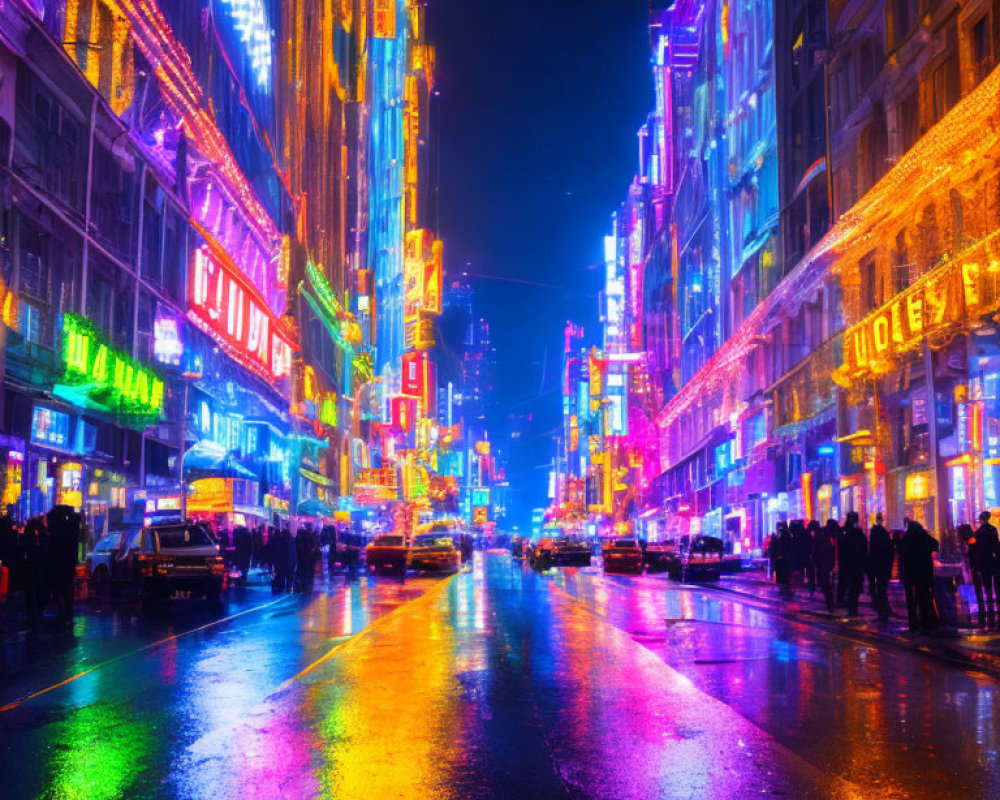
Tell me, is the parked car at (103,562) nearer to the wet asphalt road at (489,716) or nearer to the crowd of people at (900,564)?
the wet asphalt road at (489,716)

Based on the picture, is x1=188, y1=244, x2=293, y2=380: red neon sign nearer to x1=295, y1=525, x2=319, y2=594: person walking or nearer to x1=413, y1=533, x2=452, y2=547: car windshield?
x1=413, y1=533, x2=452, y2=547: car windshield

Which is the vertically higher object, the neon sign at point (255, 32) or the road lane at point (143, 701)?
the neon sign at point (255, 32)

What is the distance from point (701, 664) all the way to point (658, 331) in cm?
8367

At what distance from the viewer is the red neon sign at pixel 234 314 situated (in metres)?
42.3

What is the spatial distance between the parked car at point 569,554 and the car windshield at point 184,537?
117 ft

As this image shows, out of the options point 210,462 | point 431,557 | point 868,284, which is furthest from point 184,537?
point 210,462

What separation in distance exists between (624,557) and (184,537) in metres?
26.6

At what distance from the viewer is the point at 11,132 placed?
2539 cm

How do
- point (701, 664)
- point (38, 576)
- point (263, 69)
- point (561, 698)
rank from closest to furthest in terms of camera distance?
point (561, 698) < point (701, 664) < point (38, 576) < point (263, 69)

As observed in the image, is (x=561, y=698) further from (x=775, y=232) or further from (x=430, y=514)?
(x=430, y=514)

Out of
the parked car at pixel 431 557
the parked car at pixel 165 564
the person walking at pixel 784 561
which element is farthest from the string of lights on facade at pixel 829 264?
the parked car at pixel 165 564

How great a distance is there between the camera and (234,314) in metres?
47.1

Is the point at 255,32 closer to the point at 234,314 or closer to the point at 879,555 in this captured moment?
the point at 234,314

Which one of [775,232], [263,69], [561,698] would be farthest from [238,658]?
[263,69]
